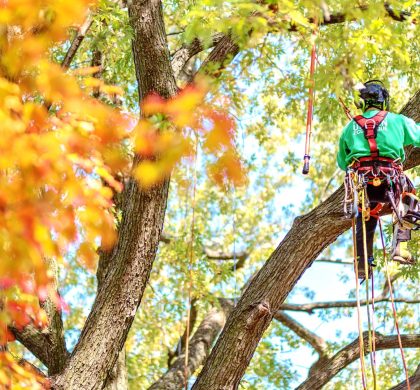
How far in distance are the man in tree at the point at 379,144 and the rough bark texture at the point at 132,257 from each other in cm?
111

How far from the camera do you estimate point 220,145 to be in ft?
10.6

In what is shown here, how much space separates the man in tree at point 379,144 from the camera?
466 cm

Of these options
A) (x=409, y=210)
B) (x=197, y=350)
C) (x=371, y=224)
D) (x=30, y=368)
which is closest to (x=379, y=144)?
(x=409, y=210)

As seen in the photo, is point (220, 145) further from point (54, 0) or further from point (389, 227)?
point (389, 227)

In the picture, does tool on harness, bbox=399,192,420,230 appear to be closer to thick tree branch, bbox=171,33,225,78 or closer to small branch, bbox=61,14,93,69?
thick tree branch, bbox=171,33,225,78

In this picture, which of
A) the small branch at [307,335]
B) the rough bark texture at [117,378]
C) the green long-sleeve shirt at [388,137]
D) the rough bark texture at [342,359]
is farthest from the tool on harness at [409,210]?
the small branch at [307,335]

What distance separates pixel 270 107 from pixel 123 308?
4353 millimetres

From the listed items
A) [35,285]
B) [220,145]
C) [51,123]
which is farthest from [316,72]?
[35,285]

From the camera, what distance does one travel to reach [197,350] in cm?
664

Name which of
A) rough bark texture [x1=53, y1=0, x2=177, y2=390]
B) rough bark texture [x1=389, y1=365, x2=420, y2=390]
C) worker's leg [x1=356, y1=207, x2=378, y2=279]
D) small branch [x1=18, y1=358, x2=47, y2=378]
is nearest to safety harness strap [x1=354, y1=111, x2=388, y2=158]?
worker's leg [x1=356, y1=207, x2=378, y2=279]

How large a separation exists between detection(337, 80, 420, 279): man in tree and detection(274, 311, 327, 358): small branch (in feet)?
9.87

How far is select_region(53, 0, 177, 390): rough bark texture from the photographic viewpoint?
15.0 feet

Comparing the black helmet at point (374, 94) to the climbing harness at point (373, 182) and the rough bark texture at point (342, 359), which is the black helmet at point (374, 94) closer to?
the climbing harness at point (373, 182)

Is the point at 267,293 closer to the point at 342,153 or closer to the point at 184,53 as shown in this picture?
the point at 342,153
